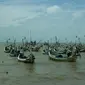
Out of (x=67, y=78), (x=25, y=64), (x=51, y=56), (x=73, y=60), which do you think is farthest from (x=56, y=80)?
(x=51, y=56)

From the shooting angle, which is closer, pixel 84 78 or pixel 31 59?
pixel 84 78

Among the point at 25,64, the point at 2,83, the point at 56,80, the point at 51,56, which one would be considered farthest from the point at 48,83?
the point at 51,56

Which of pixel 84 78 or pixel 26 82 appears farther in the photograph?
pixel 84 78

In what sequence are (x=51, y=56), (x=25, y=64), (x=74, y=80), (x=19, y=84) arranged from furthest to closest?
(x=51, y=56), (x=25, y=64), (x=74, y=80), (x=19, y=84)

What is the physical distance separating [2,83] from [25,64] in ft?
63.7

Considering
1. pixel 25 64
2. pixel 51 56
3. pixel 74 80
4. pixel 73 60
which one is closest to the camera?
pixel 74 80

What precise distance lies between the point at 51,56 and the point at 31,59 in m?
9.89

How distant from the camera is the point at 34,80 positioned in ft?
108

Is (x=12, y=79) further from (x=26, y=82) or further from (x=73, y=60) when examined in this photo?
(x=73, y=60)

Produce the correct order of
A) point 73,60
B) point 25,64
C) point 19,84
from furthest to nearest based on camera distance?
point 73,60, point 25,64, point 19,84

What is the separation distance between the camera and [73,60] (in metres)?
55.8

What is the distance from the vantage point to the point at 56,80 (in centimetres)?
3294

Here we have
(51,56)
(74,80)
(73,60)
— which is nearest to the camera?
(74,80)

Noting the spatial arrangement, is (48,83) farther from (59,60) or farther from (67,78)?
(59,60)
